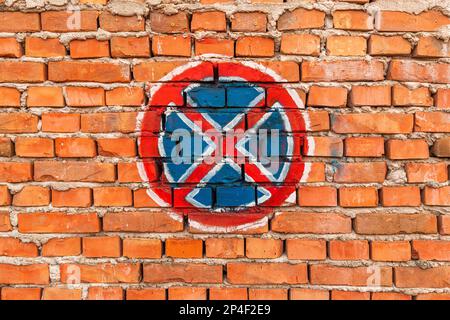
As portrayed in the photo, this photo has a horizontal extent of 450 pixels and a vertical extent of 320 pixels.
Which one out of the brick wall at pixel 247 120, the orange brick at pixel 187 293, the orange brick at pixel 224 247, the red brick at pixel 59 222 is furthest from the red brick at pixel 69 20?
the orange brick at pixel 187 293

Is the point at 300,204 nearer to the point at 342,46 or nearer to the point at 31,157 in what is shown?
the point at 342,46

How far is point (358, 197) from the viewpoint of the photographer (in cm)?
156

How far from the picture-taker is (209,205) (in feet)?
5.18

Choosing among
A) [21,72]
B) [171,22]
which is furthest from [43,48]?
[171,22]

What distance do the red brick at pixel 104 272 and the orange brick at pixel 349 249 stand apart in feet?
2.36

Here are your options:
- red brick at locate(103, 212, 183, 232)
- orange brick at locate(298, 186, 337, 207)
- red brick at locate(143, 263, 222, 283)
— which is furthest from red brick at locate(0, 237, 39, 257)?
orange brick at locate(298, 186, 337, 207)

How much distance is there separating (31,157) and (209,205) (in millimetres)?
677

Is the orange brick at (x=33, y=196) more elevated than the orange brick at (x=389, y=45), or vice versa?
the orange brick at (x=389, y=45)

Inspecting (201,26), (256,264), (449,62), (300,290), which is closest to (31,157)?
(201,26)

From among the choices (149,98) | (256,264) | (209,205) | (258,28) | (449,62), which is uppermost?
(258,28)

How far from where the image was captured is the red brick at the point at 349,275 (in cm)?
157

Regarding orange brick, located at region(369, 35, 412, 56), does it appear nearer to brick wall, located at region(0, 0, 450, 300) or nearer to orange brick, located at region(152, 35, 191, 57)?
brick wall, located at region(0, 0, 450, 300)

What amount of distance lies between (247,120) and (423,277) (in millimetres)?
857

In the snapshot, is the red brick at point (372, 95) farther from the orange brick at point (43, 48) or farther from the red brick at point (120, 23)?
the orange brick at point (43, 48)
